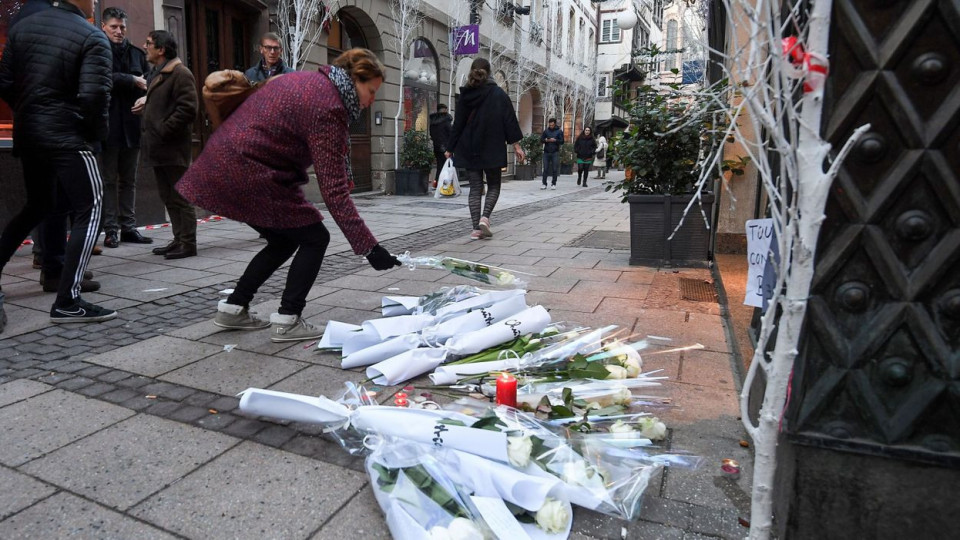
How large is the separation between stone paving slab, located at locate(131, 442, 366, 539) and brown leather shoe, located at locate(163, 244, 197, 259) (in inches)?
162

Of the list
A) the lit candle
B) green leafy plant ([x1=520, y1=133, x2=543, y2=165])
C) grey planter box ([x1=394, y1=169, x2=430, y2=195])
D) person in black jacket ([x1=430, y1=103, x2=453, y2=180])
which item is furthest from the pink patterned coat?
green leafy plant ([x1=520, y1=133, x2=543, y2=165])

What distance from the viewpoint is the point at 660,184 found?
18.3 ft

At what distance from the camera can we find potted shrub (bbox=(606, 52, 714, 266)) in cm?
542

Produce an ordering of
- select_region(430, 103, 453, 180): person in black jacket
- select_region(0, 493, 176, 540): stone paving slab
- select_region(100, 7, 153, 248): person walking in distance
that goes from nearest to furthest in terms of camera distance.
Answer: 1. select_region(0, 493, 176, 540): stone paving slab
2. select_region(100, 7, 153, 248): person walking in distance
3. select_region(430, 103, 453, 180): person in black jacket

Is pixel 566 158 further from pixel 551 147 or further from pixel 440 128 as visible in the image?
pixel 440 128

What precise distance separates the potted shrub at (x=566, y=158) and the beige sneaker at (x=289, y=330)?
929 inches

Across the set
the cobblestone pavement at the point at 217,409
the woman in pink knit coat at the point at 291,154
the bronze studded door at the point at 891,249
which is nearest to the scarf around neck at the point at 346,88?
the woman in pink knit coat at the point at 291,154

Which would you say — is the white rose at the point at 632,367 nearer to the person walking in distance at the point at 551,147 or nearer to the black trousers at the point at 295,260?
the black trousers at the point at 295,260

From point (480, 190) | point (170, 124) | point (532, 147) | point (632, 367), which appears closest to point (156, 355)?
point (632, 367)

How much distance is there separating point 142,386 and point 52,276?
2267 mm

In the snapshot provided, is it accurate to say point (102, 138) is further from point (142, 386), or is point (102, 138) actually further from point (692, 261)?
point (692, 261)

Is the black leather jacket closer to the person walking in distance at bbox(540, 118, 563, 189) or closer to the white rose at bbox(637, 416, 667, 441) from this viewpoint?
the white rose at bbox(637, 416, 667, 441)

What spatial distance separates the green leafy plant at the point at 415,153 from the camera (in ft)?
46.3

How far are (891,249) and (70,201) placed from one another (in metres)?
4.15
